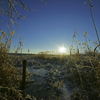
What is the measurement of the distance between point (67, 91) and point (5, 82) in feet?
4.69

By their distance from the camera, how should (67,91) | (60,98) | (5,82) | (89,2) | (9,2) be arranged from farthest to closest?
1. (9,2)
2. (67,91)
3. (5,82)
4. (60,98)
5. (89,2)

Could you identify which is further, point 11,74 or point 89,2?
point 11,74

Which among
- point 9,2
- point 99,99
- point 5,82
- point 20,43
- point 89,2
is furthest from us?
point 20,43

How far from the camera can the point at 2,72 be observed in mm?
1547

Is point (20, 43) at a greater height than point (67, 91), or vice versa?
point (20, 43)

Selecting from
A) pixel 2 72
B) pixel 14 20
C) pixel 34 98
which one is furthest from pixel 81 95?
pixel 14 20

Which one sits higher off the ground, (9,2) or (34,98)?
(9,2)

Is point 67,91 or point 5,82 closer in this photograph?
point 5,82

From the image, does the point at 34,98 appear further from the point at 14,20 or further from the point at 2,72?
the point at 14,20

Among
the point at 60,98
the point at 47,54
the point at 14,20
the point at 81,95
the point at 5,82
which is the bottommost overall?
the point at 60,98

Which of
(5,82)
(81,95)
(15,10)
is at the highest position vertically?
(15,10)

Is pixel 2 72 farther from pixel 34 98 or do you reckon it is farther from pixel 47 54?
pixel 47 54

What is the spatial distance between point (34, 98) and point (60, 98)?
1.72 ft

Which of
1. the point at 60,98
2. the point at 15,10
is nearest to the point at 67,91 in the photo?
the point at 60,98
